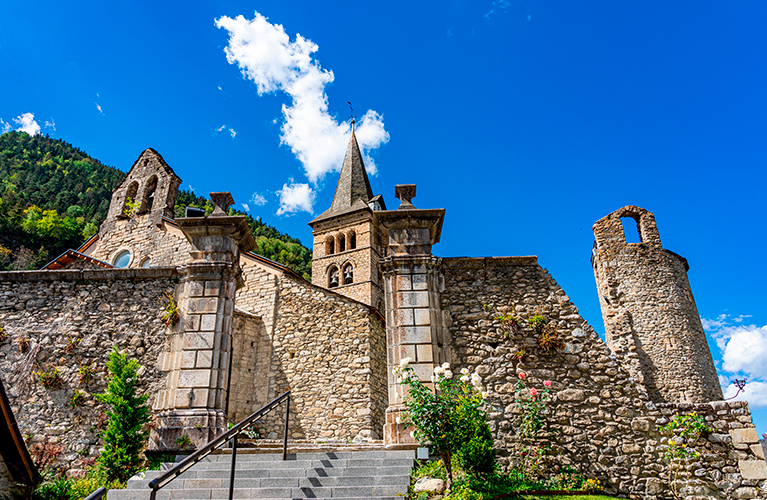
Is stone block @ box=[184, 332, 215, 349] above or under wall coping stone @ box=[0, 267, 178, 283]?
under

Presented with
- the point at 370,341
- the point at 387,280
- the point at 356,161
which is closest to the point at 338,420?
the point at 370,341

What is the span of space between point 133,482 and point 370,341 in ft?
29.2

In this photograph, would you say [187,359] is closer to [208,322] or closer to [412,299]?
[208,322]

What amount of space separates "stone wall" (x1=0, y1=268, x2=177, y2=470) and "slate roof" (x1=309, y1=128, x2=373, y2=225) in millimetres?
26171

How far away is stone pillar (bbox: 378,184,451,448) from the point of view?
7.29m

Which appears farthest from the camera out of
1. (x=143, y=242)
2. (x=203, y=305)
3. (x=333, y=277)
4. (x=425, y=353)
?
(x=333, y=277)

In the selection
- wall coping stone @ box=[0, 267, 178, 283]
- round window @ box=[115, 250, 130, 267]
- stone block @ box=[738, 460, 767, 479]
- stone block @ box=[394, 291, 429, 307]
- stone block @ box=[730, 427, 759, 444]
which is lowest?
stone block @ box=[738, 460, 767, 479]

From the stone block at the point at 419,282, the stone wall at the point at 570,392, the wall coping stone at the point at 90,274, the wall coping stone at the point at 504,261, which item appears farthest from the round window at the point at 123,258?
the wall coping stone at the point at 504,261

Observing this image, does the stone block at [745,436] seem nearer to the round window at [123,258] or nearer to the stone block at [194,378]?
the stone block at [194,378]

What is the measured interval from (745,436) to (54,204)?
6720cm

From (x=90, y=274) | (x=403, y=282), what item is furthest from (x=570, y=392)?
(x=90, y=274)

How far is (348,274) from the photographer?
3253 centimetres

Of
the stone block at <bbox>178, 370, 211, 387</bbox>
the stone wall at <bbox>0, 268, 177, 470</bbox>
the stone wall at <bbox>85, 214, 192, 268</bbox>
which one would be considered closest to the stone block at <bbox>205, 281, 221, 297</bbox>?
the stone wall at <bbox>0, 268, 177, 470</bbox>

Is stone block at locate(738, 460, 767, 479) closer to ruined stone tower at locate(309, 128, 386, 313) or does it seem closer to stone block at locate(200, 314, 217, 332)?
stone block at locate(200, 314, 217, 332)
